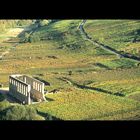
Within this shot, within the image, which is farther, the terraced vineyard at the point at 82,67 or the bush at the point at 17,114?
the terraced vineyard at the point at 82,67

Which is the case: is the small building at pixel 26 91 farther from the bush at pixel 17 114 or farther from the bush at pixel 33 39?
the bush at pixel 33 39

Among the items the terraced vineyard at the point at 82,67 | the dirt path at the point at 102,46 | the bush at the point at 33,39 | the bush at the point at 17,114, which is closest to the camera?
the bush at the point at 17,114

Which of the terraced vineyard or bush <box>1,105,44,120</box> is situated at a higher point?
bush <box>1,105,44,120</box>

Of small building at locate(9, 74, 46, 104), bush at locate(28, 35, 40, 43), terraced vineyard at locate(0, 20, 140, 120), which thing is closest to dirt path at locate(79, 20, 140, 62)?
terraced vineyard at locate(0, 20, 140, 120)

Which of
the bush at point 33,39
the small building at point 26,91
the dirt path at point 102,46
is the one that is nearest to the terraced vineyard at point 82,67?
the bush at point 33,39

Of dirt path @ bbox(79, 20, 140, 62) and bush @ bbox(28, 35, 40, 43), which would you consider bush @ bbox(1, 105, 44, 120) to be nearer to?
dirt path @ bbox(79, 20, 140, 62)
